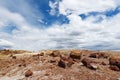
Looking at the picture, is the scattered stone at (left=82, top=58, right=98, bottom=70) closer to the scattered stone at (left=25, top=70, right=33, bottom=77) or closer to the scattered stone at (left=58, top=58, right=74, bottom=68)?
the scattered stone at (left=58, top=58, right=74, bottom=68)

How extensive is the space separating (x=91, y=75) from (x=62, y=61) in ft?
12.3

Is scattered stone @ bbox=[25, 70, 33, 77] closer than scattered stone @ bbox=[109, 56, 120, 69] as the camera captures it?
Yes

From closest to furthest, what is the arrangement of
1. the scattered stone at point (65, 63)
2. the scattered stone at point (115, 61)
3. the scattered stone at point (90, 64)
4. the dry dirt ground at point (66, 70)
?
the dry dirt ground at point (66, 70), the scattered stone at point (90, 64), the scattered stone at point (65, 63), the scattered stone at point (115, 61)

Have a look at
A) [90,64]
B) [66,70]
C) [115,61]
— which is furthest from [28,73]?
[115,61]

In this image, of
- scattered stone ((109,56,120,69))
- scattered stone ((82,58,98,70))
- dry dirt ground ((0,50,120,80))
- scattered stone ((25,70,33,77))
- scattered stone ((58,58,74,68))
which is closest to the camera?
dry dirt ground ((0,50,120,80))

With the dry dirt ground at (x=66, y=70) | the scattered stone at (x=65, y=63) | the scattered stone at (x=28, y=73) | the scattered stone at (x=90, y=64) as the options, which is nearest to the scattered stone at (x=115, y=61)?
the dry dirt ground at (x=66, y=70)

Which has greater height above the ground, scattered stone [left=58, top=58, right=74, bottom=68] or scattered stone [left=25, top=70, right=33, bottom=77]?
scattered stone [left=58, top=58, right=74, bottom=68]

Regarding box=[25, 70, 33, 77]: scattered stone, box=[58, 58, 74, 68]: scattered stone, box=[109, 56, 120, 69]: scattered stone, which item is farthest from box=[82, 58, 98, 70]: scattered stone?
box=[25, 70, 33, 77]: scattered stone

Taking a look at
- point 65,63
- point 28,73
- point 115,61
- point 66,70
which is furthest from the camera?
point 115,61

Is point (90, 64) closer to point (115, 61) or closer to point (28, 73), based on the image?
point (115, 61)

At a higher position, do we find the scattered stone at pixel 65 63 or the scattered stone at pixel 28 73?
the scattered stone at pixel 65 63

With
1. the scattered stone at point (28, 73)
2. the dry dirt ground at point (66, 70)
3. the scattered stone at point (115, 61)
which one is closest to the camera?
the dry dirt ground at point (66, 70)

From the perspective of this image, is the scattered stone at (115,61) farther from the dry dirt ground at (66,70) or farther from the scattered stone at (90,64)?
the scattered stone at (90,64)

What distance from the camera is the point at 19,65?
85.7ft
